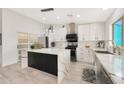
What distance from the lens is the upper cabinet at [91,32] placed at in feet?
19.8

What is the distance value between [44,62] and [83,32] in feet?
13.9

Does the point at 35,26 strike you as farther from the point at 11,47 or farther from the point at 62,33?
the point at 11,47

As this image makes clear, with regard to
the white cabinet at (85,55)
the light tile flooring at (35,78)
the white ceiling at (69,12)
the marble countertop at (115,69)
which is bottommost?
the light tile flooring at (35,78)

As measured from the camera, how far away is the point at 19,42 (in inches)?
205

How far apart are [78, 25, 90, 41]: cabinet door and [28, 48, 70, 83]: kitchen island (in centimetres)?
362

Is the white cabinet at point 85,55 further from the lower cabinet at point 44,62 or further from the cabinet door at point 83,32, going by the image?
the lower cabinet at point 44,62

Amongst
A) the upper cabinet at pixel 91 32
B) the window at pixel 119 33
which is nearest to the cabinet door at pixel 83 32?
the upper cabinet at pixel 91 32

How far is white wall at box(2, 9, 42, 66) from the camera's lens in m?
4.17

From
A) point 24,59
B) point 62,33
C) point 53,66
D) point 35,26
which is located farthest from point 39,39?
point 53,66

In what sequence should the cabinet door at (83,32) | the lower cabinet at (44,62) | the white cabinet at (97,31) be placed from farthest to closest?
the cabinet door at (83,32) < the white cabinet at (97,31) < the lower cabinet at (44,62)

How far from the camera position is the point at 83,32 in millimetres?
6461

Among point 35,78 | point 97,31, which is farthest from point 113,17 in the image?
point 35,78

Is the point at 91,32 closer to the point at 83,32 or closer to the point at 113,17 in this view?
the point at 83,32

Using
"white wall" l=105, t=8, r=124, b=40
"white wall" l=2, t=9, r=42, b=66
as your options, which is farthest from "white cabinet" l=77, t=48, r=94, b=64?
"white wall" l=2, t=9, r=42, b=66
